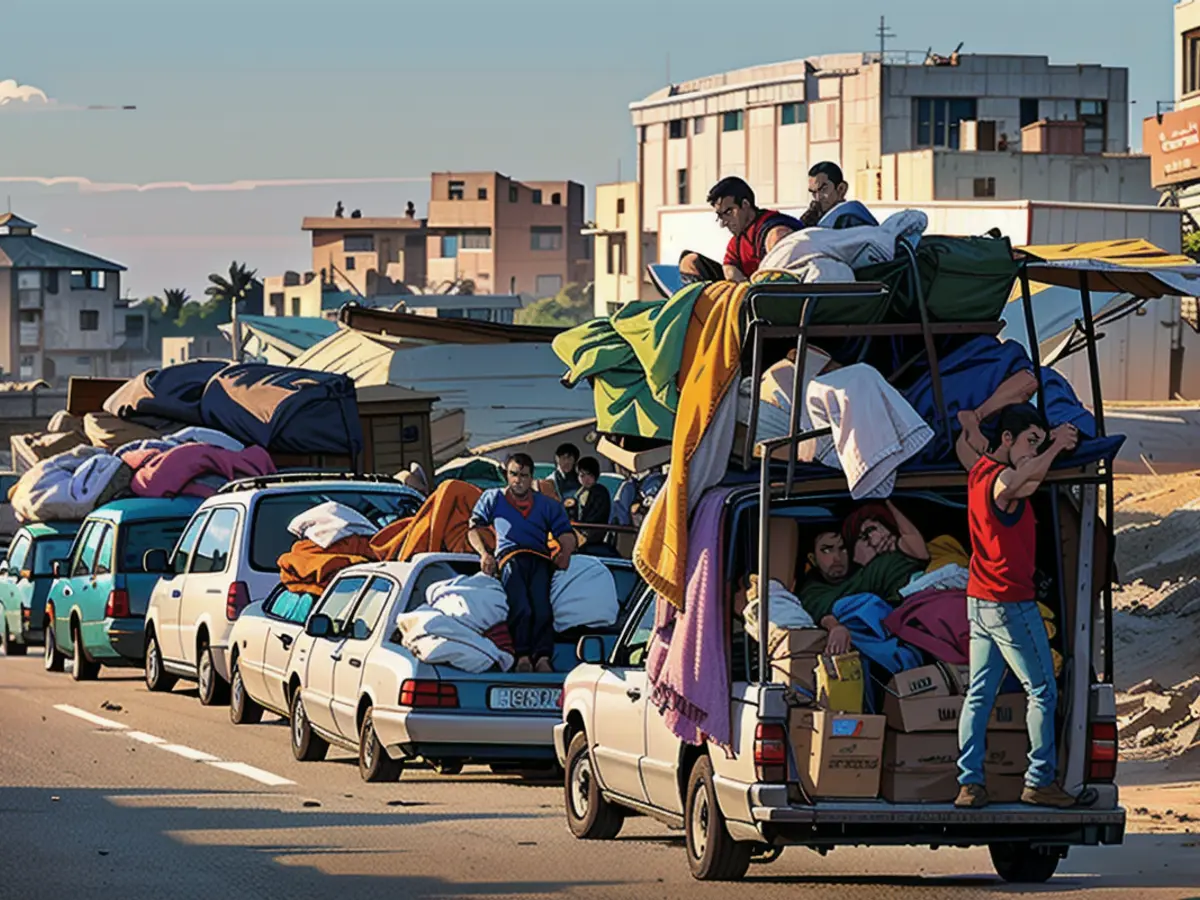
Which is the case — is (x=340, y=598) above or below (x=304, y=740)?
above

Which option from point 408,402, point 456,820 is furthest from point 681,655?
point 408,402

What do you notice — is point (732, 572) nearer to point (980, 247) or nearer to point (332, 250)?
point (980, 247)

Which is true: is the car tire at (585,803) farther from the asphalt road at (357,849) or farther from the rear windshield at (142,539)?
the rear windshield at (142,539)

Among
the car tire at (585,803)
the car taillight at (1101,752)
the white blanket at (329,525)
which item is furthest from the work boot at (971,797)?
the white blanket at (329,525)

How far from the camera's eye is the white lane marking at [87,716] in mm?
21016

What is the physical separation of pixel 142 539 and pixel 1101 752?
16109mm

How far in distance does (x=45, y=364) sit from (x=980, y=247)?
150m

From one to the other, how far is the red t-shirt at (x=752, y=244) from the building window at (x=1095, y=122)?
8397 centimetres

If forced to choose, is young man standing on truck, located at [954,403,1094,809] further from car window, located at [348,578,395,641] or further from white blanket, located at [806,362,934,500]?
car window, located at [348,578,395,641]

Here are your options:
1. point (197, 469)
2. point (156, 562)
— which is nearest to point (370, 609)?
point (156, 562)

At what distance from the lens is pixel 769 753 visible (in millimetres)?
11086

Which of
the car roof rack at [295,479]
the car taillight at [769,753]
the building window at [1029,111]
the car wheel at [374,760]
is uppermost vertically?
the building window at [1029,111]

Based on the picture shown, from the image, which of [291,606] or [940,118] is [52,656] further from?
[940,118]

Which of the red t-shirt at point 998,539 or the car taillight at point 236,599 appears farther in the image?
the car taillight at point 236,599
